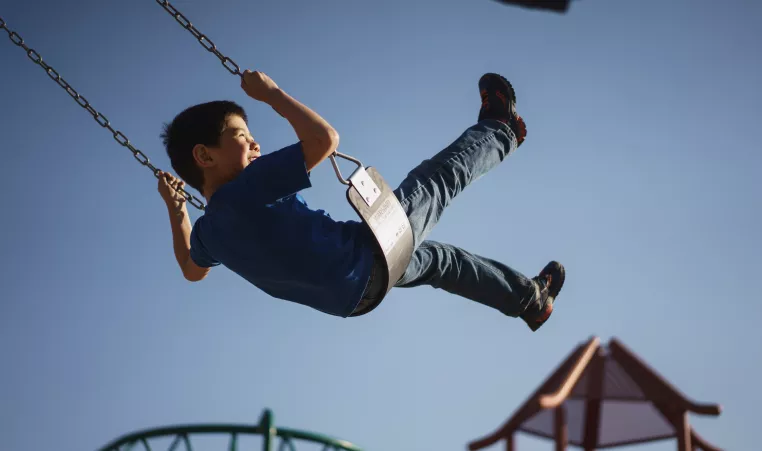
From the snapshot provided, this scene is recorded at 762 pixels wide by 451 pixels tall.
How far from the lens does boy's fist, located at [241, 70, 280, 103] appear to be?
149 inches

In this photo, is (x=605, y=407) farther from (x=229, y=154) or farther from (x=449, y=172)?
(x=229, y=154)

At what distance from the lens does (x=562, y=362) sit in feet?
24.1

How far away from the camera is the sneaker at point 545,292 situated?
4.98 metres

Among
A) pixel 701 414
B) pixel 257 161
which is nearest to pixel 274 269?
pixel 257 161

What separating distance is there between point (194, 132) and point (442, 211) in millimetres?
1157

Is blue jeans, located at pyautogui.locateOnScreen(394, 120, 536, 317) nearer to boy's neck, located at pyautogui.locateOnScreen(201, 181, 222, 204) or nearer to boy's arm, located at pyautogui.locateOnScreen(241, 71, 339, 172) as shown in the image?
boy's arm, located at pyautogui.locateOnScreen(241, 71, 339, 172)

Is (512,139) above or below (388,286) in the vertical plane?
above

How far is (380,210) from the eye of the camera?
12.8 ft

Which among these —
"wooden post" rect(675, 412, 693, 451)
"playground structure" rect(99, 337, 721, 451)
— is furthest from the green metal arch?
"wooden post" rect(675, 412, 693, 451)

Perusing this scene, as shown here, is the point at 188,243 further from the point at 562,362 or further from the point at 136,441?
the point at 562,362

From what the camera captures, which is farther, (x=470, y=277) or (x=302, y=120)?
(x=470, y=277)

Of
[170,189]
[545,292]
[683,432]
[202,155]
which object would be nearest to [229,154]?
[202,155]

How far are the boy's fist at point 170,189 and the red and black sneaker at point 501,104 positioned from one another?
4.96 ft

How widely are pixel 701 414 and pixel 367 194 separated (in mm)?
3570
